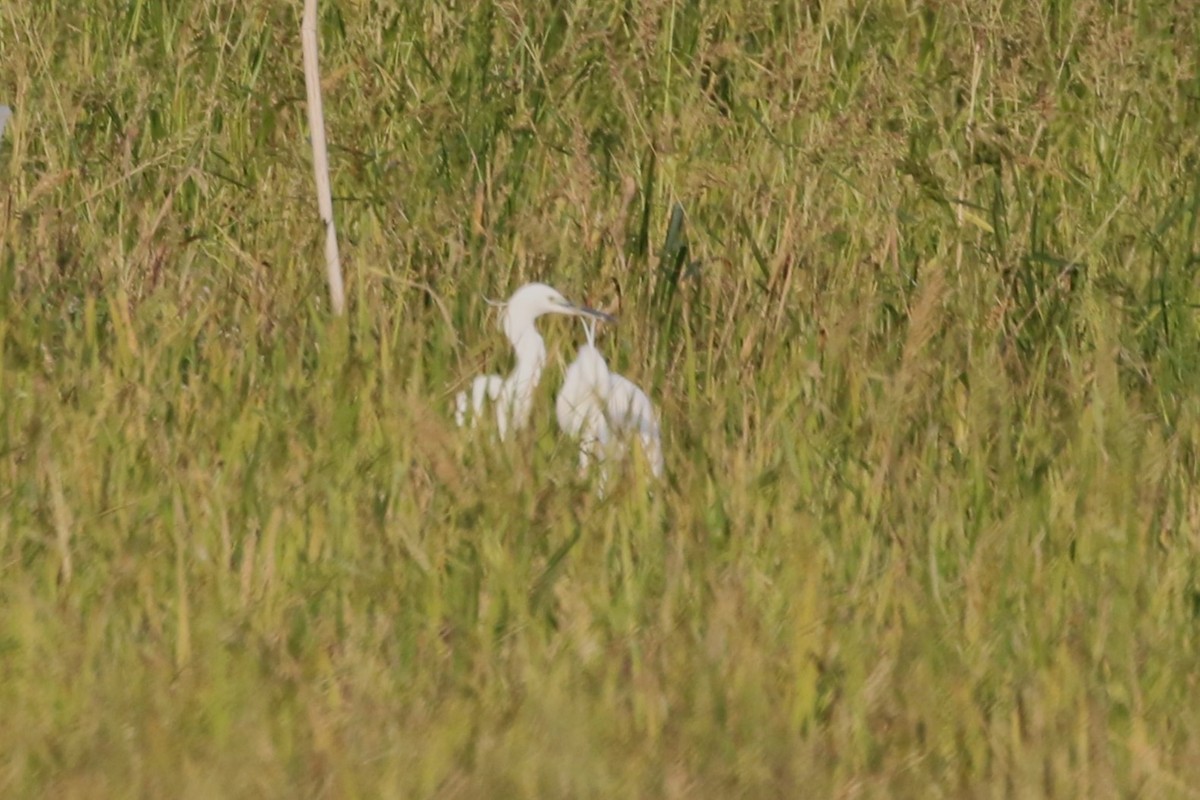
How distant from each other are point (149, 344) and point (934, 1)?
6.59 feet

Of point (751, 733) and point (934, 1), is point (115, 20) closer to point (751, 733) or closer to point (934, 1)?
point (934, 1)

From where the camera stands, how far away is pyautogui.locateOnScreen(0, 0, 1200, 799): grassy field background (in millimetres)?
2324

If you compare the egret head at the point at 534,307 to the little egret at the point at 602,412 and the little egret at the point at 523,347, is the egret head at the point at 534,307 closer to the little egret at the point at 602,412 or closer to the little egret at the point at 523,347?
the little egret at the point at 523,347

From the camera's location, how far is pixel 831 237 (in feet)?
13.3

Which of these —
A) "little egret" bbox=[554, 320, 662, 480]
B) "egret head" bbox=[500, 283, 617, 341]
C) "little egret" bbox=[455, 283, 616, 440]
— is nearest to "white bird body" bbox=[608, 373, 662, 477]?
"little egret" bbox=[554, 320, 662, 480]

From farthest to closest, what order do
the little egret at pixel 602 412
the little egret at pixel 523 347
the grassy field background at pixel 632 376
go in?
the little egret at pixel 523 347 < the little egret at pixel 602 412 < the grassy field background at pixel 632 376

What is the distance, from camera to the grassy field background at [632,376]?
2324 mm

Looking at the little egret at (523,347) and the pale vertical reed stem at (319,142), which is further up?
the pale vertical reed stem at (319,142)

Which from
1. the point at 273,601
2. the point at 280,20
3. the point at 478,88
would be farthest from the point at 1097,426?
the point at 280,20

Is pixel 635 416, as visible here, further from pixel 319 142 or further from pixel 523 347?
pixel 319 142

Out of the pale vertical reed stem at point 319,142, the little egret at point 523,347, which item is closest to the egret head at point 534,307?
the little egret at point 523,347

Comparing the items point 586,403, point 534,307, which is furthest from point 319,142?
point 586,403

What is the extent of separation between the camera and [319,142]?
11.0 ft

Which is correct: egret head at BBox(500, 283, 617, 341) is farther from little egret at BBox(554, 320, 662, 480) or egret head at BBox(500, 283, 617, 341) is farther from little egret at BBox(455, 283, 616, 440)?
little egret at BBox(554, 320, 662, 480)
